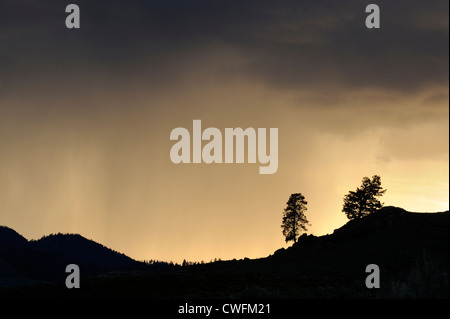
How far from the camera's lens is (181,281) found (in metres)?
52.8

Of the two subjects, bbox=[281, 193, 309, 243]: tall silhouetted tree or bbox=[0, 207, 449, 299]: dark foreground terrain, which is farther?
bbox=[281, 193, 309, 243]: tall silhouetted tree

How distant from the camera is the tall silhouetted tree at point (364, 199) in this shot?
100375 millimetres

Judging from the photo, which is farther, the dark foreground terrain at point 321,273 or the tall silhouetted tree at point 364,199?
the tall silhouetted tree at point 364,199

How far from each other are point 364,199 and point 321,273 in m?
41.3

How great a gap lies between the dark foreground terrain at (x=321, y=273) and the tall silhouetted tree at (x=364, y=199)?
Answer: 17.3 meters

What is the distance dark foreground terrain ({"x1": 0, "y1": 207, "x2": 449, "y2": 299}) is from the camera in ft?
107

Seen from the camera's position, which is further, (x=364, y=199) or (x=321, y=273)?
(x=364, y=199)

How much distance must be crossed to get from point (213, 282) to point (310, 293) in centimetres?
1674

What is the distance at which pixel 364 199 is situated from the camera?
101m

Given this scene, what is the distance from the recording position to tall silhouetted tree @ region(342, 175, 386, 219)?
100375 millimetres

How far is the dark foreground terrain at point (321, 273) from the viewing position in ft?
107

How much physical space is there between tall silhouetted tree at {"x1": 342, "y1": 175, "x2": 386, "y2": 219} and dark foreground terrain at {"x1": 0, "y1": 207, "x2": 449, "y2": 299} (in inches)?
682

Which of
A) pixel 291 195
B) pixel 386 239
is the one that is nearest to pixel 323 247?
pixel 386 239
